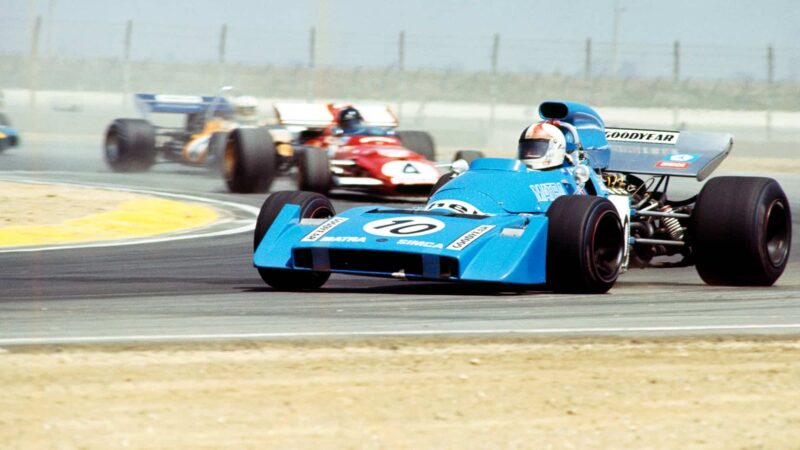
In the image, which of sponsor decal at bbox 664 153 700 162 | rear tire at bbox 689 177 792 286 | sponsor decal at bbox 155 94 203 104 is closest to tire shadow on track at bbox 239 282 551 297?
rear tire at bbox 689 177 792 286

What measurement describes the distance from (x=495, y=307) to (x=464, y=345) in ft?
5.40

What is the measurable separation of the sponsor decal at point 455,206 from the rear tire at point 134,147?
14.1 metres

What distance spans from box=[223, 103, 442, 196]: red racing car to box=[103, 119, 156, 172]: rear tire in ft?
11.2

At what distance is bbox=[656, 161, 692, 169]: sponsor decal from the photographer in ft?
39.2

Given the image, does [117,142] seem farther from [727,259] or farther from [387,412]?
[387,412]

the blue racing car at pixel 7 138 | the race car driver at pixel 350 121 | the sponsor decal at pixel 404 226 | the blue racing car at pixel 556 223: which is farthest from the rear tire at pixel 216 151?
the sponsor decal at pixel 404 226

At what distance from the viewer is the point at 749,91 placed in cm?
4178

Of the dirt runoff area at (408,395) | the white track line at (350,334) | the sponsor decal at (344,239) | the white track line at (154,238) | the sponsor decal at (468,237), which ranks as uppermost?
the sponsor decal at (468,237)

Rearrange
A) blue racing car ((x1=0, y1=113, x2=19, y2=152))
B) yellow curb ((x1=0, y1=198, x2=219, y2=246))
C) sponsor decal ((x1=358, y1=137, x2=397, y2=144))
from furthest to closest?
blue racing car ((x1=0, y1=113, x2=19, y2=152)) → sponsor decal ((x1=358, y1=137, x2=397, y2=144)) → yellow curb ((x1=0, y1=198, x2=219, y2=246))

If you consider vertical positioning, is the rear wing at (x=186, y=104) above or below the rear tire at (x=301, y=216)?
above

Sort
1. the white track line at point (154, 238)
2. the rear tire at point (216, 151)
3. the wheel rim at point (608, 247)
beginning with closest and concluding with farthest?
1. the wheel rim at point (608, 247)
2. the white track line at point (154, 238)
3. the rear tire at point (216, 151)

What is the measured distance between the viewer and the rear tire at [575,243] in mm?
9586

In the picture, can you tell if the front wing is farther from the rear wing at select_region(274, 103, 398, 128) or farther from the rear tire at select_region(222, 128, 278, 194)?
the rear wing at select_region(274, 103, 398, 128)

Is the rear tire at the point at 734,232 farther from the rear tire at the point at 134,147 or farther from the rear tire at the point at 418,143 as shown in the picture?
the rear tire at the point at 134,147
